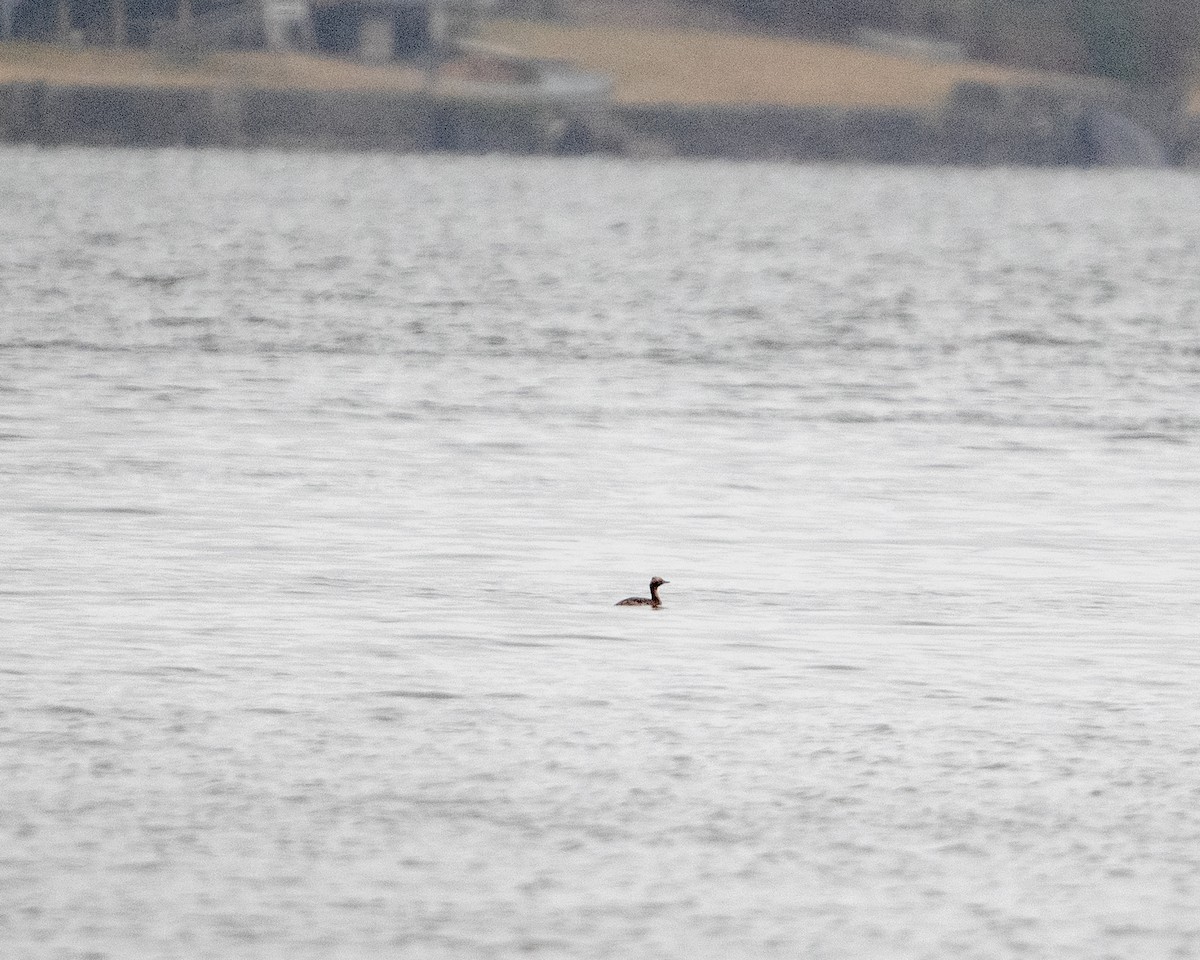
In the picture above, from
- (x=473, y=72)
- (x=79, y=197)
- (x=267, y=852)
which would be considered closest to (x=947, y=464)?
(x=267, y=852)

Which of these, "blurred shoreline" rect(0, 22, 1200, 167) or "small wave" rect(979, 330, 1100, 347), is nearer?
"small wave" rect(979, 330, 1100, 347)

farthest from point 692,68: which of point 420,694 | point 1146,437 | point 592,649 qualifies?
point 420,694

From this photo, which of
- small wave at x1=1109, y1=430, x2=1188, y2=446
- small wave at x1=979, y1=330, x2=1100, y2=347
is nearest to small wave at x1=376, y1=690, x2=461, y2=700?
small wave at x1=1109, y1=430, x2=1188, y2=446

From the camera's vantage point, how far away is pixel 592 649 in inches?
486

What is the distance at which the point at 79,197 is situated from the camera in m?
86.7

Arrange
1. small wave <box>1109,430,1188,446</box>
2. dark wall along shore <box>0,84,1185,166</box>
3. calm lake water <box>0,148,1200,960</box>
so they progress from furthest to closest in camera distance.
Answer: dark wall along shore <box>0,84,1185,166</box> → small wave <box>1109,430,1188,446</box> → calm lake water <box>0,148,1200,960</box>

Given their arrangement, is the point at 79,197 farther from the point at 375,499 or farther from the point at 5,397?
the point at 375,499

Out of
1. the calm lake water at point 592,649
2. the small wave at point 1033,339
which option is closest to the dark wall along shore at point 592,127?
the small wave at point 1033,339

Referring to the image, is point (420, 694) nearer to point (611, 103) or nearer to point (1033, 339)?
point (1033, 339)

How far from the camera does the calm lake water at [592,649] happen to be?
8.47 metres

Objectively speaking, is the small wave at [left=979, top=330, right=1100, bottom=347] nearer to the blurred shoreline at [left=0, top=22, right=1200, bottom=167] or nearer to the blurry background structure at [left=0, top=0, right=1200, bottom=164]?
the blurry background structure at [left=0, top=0, right=1200, bottom=164]

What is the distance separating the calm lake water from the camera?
847 cm

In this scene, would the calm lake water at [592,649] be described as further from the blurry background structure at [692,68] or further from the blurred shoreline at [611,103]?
the blurred shoreline at [611,103]

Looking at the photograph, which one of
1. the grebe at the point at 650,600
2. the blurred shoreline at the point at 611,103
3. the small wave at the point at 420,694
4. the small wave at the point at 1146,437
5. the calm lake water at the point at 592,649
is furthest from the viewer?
the blurred shoreline at the point at 611,103
